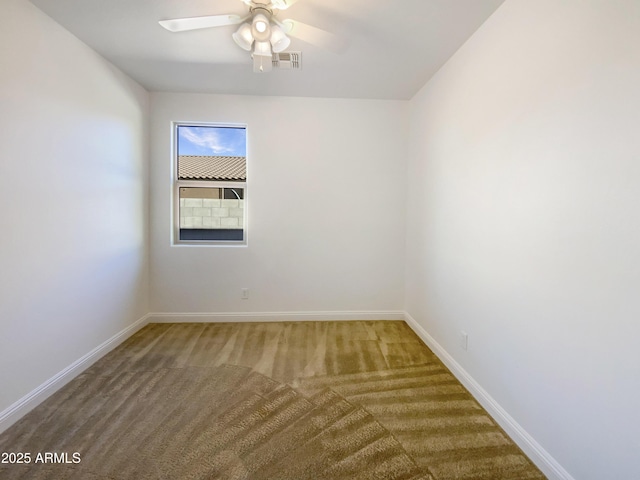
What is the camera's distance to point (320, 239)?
3230mm

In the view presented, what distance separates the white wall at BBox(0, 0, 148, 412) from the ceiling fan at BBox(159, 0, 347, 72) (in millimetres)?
998

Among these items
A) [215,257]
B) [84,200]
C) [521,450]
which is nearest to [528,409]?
[521,450]

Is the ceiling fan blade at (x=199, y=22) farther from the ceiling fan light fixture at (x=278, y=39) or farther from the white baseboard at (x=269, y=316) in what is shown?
the white baseboard at (x=269, y=316)

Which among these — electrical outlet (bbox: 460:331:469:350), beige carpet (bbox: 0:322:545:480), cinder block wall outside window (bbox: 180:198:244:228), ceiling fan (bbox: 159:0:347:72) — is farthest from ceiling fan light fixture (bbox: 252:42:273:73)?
electrical outlet (bbox: 460:331:469:350)

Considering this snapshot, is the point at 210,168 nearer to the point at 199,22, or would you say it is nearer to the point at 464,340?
the point at 199,22

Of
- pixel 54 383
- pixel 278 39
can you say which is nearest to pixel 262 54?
pixel 278 39

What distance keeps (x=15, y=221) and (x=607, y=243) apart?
306 centimetres

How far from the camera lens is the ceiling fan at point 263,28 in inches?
62.4

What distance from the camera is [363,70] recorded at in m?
2.49

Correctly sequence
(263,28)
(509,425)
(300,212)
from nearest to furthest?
(509,425), (263,28), (300,212)

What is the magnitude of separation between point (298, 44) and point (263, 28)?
490 mm

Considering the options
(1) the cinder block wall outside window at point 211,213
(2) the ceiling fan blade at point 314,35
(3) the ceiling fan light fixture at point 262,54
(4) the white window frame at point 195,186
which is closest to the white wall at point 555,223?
(2) the ceiling fan blade at point 314,35

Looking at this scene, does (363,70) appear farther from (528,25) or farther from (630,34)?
(630,34)

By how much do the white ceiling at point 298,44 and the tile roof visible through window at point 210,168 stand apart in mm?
726
